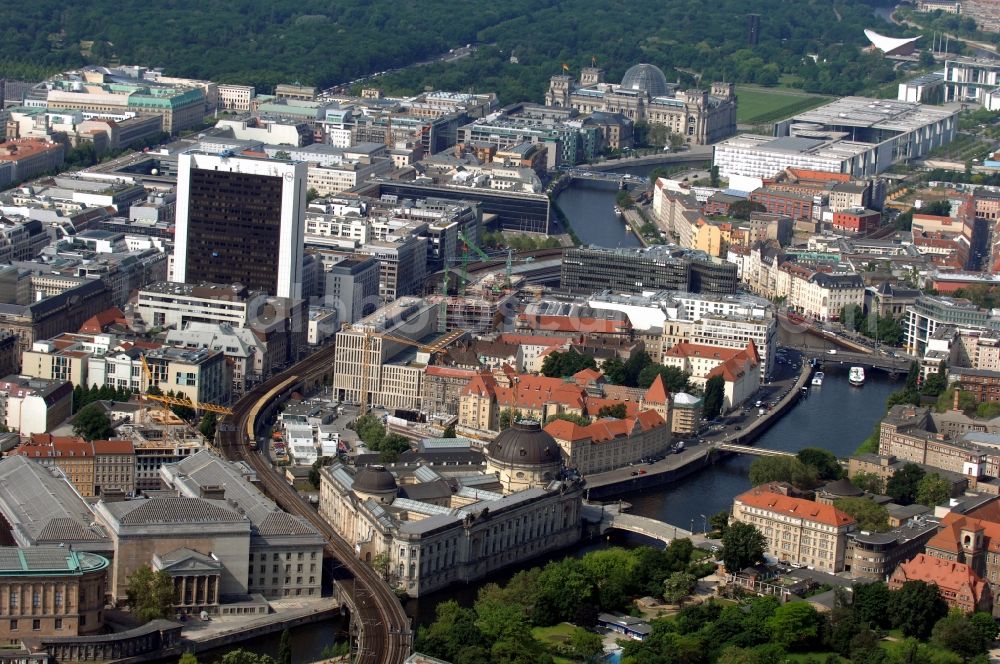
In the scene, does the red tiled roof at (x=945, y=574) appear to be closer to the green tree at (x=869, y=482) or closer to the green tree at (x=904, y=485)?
the green tree at (x=904, y=485)

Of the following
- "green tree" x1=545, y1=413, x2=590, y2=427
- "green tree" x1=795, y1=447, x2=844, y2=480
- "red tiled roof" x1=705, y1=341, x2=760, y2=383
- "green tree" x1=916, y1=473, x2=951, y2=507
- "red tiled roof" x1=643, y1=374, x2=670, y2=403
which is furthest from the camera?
"red tiled roof" x1=705, y1=341, x2=760, y2=383

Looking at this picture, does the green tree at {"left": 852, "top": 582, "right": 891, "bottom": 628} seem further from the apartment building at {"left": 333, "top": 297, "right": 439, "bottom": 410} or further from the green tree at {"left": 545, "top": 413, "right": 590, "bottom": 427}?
the apartment building at {"left": 333, "top": 297, "right": 439, "bottom": 410}

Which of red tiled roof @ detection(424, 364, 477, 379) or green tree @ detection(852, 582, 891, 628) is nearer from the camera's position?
green tree @ detection(852, 582, 891, 628)

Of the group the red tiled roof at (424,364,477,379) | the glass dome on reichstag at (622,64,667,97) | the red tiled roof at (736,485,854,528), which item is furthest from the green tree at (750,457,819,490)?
the glass dome on reichstag at (622,64,667,97)

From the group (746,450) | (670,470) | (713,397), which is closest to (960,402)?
(713,397)

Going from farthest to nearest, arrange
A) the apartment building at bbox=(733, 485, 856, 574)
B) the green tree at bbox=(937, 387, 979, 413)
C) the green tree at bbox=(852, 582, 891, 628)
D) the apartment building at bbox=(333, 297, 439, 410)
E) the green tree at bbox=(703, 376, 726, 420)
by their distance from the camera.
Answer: the green tree at bbox=(937, 387, 979, 413), the green tree at bbox=(703, 376, 726, 420), the apartment building at bbox=(333, 297, 439, 410), the apartment building at bbox=(733, 485, 856, 574), the green tree at bbox=(852, 582, 891, 628)

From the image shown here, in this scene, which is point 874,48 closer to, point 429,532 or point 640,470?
point 640,470
